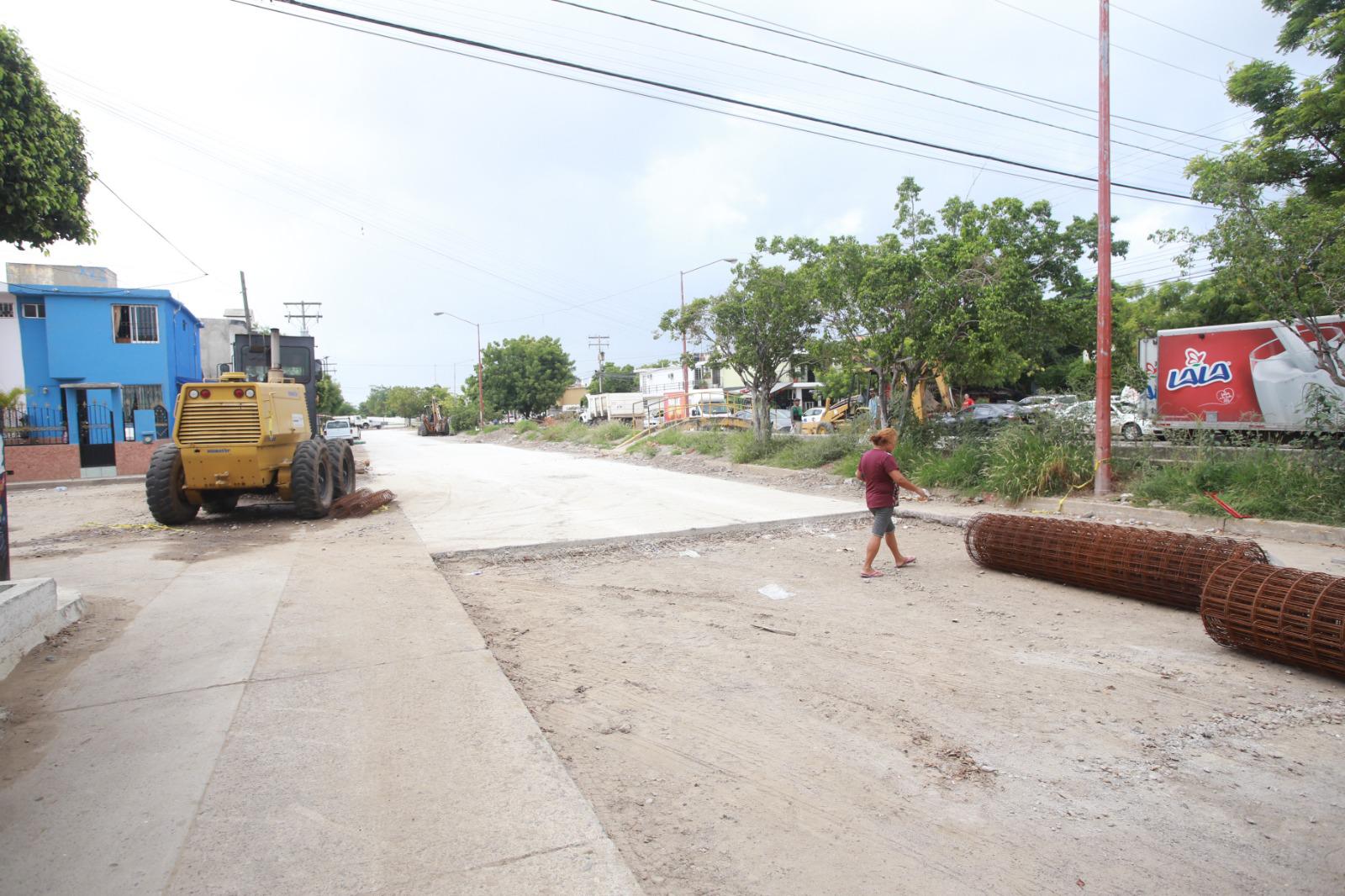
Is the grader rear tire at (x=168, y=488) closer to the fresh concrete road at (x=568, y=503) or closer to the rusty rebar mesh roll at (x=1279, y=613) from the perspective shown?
the fresh concrete road at (x=568, y=503)

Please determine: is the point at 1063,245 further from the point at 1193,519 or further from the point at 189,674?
the point at 189,674

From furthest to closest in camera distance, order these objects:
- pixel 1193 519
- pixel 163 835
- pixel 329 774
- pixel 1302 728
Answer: pixel 1193 519 < pixel 1302 728 < pixel 329 774 < pixel 163 835

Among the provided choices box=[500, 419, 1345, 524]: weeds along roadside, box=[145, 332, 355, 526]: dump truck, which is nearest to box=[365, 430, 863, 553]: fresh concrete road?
box=[145, 332, 355, 526]: dump truck

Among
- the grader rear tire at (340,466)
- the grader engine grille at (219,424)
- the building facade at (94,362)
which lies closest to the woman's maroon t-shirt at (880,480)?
the grader engine grille at (219,424)

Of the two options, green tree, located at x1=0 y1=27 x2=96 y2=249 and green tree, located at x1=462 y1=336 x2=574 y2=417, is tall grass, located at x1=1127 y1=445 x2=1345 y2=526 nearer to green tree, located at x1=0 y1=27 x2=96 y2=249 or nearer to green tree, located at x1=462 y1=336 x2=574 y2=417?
green tree, located at x1=0 y1=27 x2=96 y2=249

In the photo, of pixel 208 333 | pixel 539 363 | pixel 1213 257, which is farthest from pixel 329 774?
pixel 539 363

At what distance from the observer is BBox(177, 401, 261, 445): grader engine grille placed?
1155 cm

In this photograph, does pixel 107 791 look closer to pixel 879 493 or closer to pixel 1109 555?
pixel 879 493

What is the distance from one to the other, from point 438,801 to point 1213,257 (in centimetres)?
1137

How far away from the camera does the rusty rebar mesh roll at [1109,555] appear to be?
6.54 metres

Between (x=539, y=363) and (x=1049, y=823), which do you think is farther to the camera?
(x=539, y=363)

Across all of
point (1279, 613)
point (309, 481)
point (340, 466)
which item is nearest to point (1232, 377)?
point (1279, 613)

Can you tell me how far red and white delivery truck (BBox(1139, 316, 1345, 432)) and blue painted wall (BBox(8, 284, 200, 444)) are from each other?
2988 centimetres

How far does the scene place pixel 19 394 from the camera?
2167 centimetres
